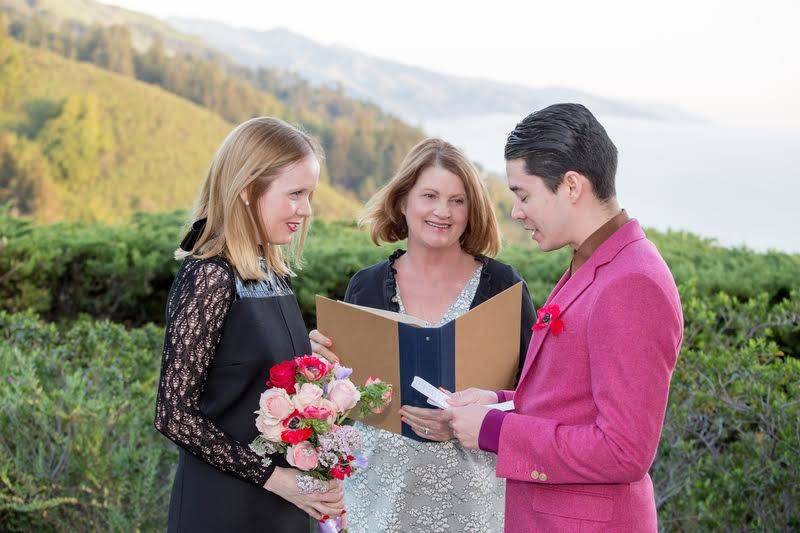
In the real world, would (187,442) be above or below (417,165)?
below

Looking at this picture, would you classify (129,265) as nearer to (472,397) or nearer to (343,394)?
(472,397)

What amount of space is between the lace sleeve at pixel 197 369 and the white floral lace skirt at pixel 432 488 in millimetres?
925

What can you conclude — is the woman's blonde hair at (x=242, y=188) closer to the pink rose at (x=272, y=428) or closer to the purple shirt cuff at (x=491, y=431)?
the pink rose at (x=272, y=428)

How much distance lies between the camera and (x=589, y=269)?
2.20 meters

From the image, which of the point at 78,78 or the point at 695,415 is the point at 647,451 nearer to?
the point at 695,415

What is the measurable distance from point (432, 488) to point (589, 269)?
1345mm

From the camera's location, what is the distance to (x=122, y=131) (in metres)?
16.9

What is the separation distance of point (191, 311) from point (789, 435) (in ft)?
10.1

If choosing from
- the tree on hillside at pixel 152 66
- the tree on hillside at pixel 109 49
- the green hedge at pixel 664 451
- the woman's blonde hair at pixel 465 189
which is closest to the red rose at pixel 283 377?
the woman's blonde hair at pixel 465 189

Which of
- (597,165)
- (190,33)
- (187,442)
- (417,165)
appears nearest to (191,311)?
(187,442)

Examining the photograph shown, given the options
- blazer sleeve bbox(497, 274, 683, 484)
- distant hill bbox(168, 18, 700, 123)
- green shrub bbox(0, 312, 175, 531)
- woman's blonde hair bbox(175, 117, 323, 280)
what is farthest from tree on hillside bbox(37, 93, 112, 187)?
blazer sleeve bbox(497, 274, 683, 484)

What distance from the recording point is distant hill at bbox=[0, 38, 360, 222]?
1555cm

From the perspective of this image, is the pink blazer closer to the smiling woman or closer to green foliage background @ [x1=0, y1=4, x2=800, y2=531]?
the smiling woman

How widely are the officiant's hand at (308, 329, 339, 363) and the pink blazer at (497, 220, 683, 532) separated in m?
0.83
